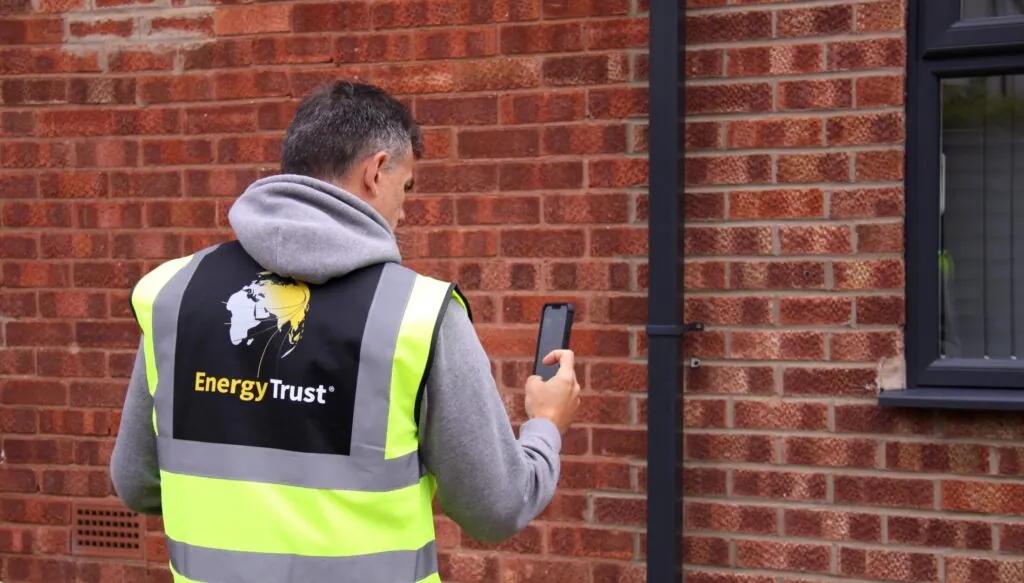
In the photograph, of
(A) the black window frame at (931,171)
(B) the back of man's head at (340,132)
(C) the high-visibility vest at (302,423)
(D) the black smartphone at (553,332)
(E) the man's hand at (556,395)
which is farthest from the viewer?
(A) the black window frame at (931,171)

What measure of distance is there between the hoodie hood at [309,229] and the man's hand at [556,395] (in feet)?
1.36

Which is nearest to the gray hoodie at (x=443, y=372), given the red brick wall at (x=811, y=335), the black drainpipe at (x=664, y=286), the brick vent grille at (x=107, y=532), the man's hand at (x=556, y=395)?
the man's hand at (x=556, y=395)

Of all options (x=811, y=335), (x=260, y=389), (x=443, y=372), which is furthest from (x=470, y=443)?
(x=811, y=335)

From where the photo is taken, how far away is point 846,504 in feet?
11.3

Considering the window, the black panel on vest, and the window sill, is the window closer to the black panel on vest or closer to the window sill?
the window sill

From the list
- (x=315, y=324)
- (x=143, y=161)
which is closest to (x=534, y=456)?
(x=315, y=324)

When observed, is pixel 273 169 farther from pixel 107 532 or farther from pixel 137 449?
pixel 137 449

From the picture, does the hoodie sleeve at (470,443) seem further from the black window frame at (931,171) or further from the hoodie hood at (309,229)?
the black window frame at (931,171)

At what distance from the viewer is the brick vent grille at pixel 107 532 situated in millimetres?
4176

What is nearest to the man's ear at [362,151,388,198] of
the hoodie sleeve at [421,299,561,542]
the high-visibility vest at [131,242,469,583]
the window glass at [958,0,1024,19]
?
the high-visibility vest at [131,242,469,583]

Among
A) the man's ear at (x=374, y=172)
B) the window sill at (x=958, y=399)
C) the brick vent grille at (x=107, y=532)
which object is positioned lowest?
the brick vent grille at (x=107, y=532)

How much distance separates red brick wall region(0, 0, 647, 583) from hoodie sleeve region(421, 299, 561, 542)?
1.59 metres

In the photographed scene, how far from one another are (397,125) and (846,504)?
1978mm

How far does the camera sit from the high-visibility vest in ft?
6.60
